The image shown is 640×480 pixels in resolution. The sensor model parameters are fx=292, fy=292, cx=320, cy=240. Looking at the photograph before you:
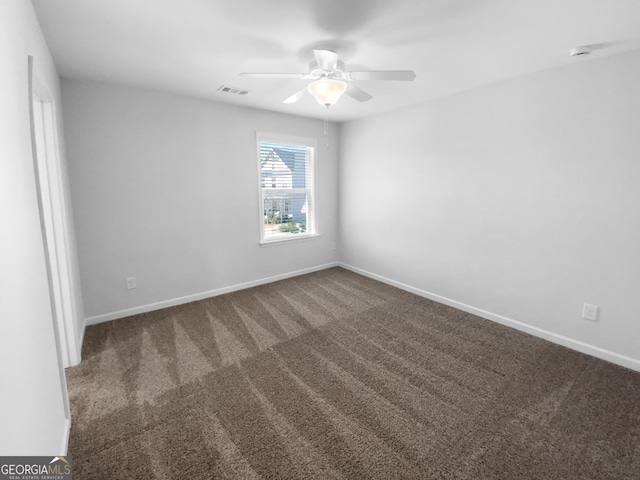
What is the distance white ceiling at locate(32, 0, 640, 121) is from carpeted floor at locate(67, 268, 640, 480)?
234 centimetres

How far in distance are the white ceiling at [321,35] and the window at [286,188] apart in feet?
4.40

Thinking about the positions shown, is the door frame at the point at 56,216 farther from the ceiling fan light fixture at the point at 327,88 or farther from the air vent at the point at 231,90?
the ceiling fan light fixture at the point at 327,88

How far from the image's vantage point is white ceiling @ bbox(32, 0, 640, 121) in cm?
159

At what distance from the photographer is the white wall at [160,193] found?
110 inches

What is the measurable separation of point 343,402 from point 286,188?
3015 mm

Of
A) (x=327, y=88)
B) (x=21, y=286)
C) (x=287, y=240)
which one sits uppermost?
(x=327, y=88)

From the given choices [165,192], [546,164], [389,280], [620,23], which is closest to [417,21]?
[620,23]

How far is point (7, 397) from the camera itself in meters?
0.87

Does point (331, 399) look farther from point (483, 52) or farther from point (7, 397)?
point (483, 52)

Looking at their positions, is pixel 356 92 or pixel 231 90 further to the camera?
pixel 231 90

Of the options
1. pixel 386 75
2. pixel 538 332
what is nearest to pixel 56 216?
pixel 386 75

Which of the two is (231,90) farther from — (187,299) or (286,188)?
(187,299)

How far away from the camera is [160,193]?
317 centimetres

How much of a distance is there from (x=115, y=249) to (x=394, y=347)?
2911 millimetres
